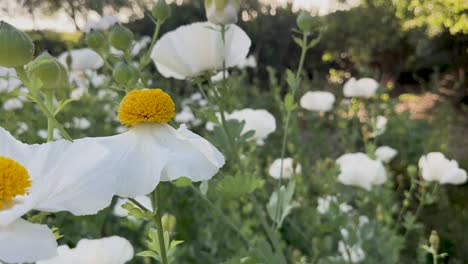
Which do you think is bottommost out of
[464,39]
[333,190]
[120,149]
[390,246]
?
[464,39]

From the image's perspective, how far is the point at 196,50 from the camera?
0.88 metres

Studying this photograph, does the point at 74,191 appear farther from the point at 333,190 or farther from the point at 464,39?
the point at 464,39

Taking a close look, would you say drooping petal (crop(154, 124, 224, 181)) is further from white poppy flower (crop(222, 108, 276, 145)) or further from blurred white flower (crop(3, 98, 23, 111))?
blurred white flower (crop(3, 98, 23, 111))

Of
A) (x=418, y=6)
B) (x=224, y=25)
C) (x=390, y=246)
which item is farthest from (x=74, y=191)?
(x=418, y=6)

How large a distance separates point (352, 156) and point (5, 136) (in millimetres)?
1243

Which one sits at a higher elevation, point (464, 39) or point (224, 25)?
point (224, 25)

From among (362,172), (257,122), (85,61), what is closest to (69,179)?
(257,122)

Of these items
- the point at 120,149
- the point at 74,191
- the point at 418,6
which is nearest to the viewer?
the point at 74,191

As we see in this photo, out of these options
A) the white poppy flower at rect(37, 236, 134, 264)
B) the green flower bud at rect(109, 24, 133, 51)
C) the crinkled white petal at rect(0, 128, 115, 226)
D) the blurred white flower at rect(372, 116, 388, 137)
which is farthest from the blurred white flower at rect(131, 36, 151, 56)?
the blurred white flower at rect(372, 116, 388, 137)

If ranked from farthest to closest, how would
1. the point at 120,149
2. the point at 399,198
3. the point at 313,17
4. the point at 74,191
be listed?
the point at 399,198 → the point at 313,17 → the point at 120,149 → the point at 74,191

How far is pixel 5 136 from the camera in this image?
1.62 ft

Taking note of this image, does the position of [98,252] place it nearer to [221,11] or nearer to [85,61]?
[221,11]

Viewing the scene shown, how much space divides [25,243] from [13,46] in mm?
213

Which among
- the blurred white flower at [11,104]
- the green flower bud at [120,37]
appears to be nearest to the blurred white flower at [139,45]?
the green flower bud at [120,37]
